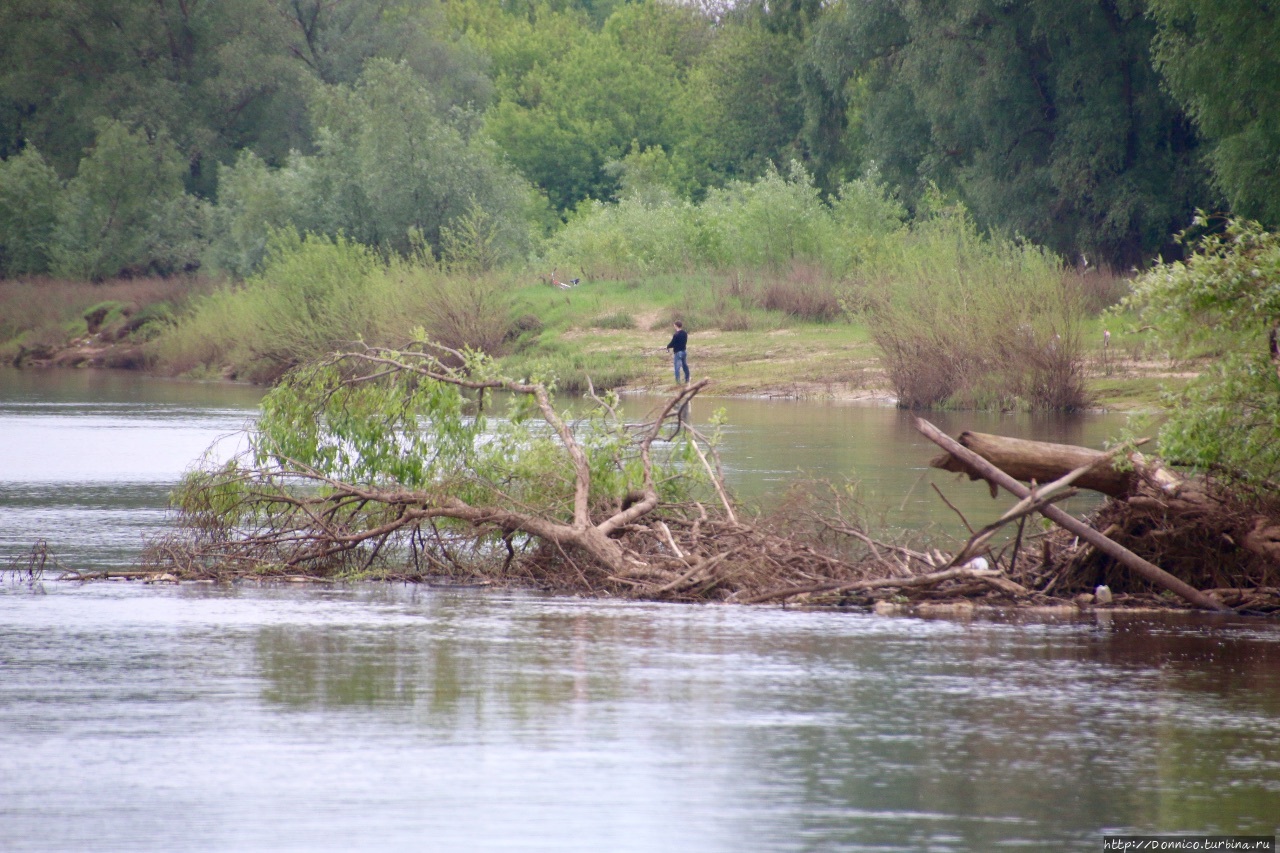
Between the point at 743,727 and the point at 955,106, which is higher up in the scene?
the point at 955,106

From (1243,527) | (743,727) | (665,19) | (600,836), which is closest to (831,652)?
(743,727)

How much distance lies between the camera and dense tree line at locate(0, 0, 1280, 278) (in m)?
44.2

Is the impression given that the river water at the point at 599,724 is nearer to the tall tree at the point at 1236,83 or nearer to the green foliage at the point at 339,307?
the tall tree at the point at 1236,83

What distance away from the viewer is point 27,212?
74.7 meters

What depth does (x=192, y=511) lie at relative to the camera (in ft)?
47.3

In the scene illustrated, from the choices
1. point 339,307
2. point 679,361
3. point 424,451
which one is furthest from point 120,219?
point 424,451

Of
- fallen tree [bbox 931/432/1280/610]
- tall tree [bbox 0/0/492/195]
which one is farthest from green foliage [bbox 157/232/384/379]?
fallen tree [bbox 931/432/1280/610]

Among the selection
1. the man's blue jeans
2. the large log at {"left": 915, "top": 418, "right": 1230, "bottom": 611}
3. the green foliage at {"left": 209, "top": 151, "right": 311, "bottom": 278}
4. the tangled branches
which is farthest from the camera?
the green foliage at {"left": 209, "top": 151, "right": 311, "bottom": 278}

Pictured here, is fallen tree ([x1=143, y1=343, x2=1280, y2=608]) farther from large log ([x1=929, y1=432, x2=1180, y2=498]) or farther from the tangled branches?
large log ([x1=929, y1=432, x2=1180, y2=498])

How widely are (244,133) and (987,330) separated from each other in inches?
2252

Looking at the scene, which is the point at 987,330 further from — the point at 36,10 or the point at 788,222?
the point at 36,10

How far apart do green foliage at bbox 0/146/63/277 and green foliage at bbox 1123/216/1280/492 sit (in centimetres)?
6934

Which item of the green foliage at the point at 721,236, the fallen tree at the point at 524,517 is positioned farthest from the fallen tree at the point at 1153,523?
the green foliage at the point at 721,236

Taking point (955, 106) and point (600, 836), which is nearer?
point (600, 836)
